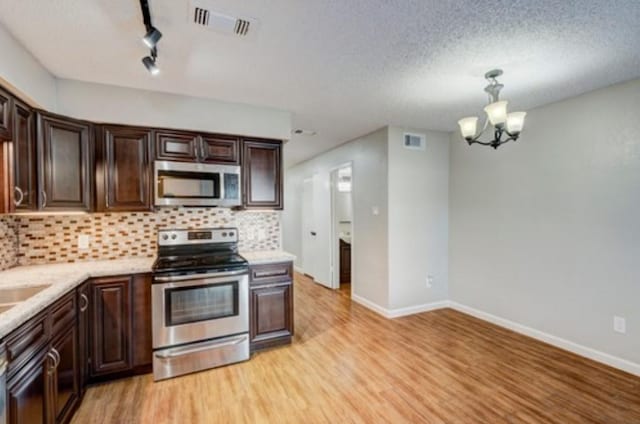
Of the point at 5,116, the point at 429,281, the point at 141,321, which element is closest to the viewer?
the point at 5,116

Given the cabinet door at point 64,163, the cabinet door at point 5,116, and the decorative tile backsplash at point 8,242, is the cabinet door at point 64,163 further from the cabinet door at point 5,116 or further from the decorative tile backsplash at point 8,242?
the decorative tile backsplash at point 8,242

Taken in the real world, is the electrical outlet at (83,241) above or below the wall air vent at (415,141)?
below

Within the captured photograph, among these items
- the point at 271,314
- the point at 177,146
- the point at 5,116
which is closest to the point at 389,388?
Answer: the point at 271,314

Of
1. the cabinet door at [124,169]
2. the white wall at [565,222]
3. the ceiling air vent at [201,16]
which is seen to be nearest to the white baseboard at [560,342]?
the white wall at [565,222]

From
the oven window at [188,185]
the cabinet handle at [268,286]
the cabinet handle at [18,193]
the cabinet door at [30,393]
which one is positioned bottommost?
the cabinet door at [30,393]

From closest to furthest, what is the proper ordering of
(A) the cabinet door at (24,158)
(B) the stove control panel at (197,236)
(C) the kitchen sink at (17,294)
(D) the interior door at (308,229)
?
1. (C) the kitchen sink at (17,294)
2. (A) the cabinet door at (24,158)
3. (B) the stove control panel at (197,236)
4. (D) the interior door at (308,229)

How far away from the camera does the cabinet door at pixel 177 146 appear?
2928 millimetres

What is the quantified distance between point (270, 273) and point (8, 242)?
7.11 ft

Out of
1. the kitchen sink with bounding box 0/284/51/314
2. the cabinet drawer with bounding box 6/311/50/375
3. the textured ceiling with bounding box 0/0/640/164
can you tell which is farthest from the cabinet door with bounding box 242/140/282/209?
the cabinet drawer with bounding box 6/311/50/375

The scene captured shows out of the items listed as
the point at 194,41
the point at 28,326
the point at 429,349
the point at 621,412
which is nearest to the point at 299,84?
the point at 194,41

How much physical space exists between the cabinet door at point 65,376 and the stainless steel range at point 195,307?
55 cm

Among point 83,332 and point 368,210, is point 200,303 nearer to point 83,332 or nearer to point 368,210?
point 83,332

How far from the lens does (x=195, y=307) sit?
2.77 meters

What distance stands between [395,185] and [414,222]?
60 cm
